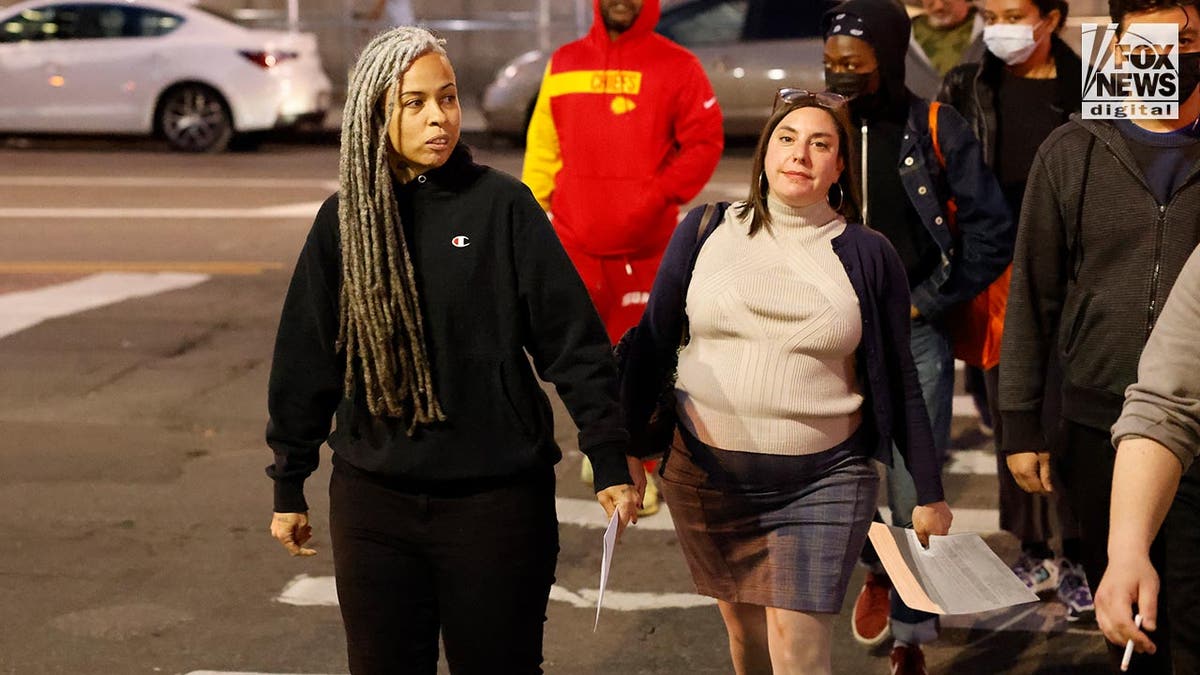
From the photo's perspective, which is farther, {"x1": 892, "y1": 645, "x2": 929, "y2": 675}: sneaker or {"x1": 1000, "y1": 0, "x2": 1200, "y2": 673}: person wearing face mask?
{"x1": 892, "y1": 645, "x2": 929, "y2": 675}: sneaker

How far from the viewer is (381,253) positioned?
372 centimetres

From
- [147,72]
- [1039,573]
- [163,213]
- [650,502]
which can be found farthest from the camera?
[147,72]

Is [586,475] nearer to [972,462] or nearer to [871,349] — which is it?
[972,462]

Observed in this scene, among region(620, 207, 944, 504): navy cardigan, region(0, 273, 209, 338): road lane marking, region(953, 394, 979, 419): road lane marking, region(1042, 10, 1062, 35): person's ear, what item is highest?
region(1042, 10, 1062, 35): person's ear

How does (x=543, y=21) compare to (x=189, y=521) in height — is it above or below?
above

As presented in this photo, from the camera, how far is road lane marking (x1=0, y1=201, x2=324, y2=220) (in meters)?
14.8

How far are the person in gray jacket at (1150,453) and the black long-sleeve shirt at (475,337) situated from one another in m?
1.20

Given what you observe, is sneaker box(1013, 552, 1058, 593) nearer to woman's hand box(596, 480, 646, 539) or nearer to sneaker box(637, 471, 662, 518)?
sneaker box(637, 471, 662, 518)

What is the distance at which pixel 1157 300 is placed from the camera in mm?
3852

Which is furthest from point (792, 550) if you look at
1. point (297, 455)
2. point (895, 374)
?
point (297, 455)

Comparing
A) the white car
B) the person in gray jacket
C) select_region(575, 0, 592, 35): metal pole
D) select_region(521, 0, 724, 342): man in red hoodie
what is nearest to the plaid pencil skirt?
the person in gray jacket

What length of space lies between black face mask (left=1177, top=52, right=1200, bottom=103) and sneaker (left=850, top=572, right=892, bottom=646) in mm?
2215

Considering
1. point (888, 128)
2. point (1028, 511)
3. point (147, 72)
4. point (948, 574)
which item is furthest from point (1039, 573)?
point (147, 72)

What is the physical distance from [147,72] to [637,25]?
13.5 meters
